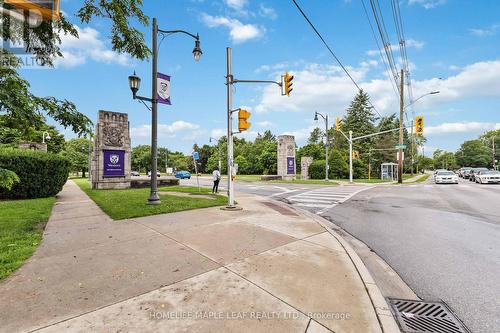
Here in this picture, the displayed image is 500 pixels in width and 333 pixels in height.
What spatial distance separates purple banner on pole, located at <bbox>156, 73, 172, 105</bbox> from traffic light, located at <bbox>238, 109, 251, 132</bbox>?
3.53m

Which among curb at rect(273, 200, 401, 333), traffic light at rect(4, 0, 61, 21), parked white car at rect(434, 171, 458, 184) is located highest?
traffic light at rect(4, 0, 61, 21)

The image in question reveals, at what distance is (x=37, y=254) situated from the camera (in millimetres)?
4402

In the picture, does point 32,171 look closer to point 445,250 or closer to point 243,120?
point 243,120

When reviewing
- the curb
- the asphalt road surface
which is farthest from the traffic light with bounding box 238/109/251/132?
the curb

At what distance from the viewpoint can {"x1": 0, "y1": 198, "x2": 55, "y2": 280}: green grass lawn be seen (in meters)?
4.00

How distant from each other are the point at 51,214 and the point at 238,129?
7102mm

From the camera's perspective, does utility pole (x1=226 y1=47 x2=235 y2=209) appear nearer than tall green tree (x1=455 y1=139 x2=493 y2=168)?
Yes

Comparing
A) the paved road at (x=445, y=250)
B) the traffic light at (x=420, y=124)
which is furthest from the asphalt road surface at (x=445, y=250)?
the traffic light at (x=420, y=124)

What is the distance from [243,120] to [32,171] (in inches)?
458

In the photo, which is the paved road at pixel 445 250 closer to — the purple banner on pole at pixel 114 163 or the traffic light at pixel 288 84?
the traffic light at pixel 288 84

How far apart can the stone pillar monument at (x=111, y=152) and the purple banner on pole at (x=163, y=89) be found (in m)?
9.06

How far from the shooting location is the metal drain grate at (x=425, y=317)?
2636 mm

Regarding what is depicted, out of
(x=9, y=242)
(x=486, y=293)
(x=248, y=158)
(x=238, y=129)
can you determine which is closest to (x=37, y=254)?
(x=9, y=242)

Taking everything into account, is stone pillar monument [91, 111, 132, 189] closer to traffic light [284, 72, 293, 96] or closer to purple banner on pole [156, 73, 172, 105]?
purple banner on pole [156, 73, 172, 105]
